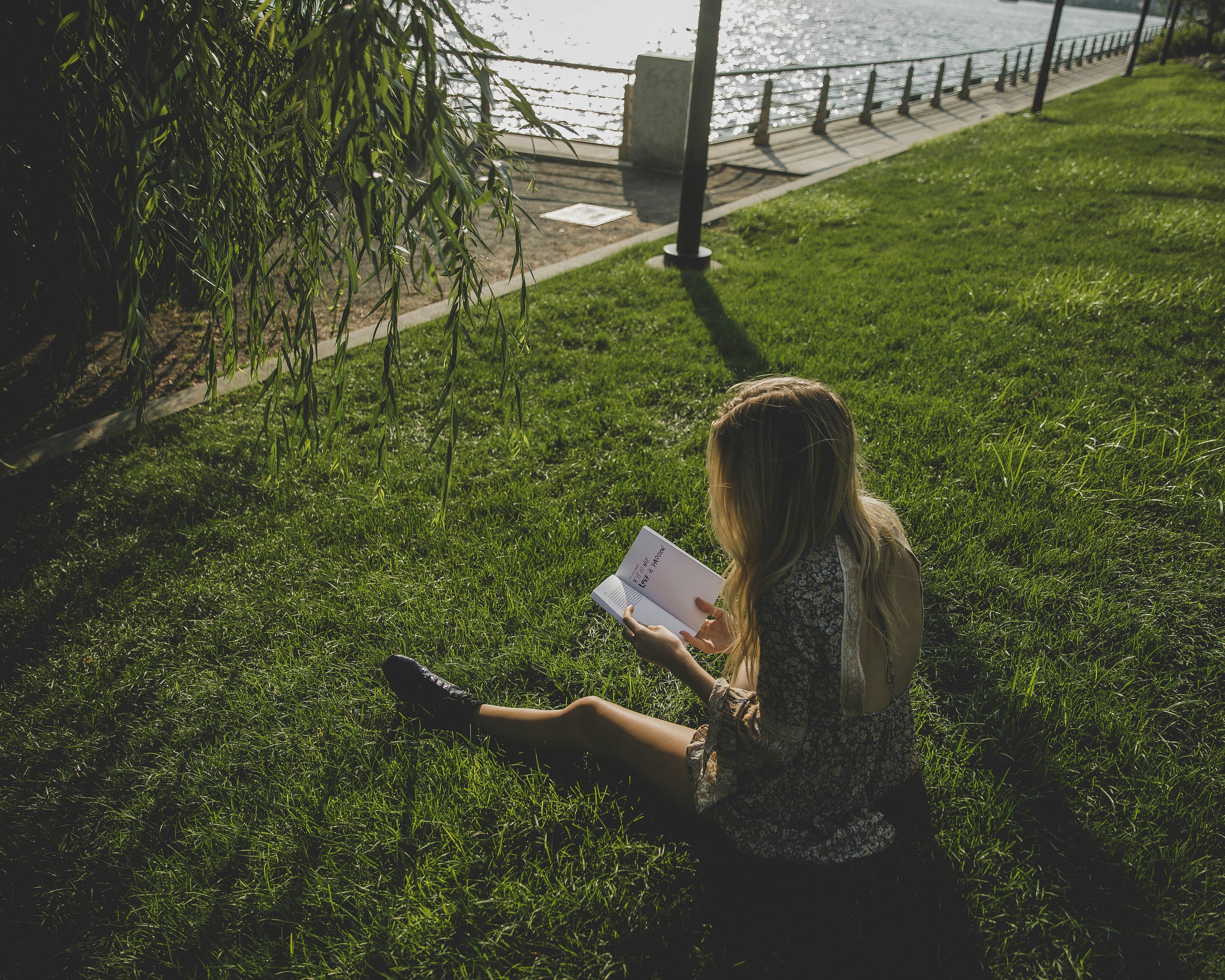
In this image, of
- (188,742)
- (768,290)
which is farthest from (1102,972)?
(768,290)

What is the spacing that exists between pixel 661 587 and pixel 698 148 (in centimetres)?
530

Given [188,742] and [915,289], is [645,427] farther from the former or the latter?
[915,289]

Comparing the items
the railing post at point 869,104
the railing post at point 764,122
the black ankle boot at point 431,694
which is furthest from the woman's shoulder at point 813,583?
the railing post at point 869,104

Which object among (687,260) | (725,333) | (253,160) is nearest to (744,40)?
(687,260)

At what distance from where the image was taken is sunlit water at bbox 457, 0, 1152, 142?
23.6 meters

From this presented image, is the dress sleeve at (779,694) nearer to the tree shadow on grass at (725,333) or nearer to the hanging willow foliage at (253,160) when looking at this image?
the hanging willow foliage at (253,160)

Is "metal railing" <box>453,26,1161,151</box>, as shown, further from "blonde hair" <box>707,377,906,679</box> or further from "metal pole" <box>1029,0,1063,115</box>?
"metal pole" <box>1029,0,1063,115</box>

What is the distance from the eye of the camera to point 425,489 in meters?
3.68

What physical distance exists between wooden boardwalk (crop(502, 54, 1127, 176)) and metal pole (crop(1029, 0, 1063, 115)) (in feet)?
3.67

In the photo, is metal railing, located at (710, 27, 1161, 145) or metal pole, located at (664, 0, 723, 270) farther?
metal railing, located at (710, 27, 1161, 145)

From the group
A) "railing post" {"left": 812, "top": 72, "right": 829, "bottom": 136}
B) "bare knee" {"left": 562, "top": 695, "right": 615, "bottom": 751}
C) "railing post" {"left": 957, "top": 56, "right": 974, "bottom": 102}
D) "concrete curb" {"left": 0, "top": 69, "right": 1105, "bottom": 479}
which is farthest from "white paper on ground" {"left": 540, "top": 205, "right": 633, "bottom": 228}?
"railing post" {"left": 957, "top": 56, "right": 974, "bottom": 102}

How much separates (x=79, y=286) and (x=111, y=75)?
689 mm

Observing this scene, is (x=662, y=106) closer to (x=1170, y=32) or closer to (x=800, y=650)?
(x=800, y=650)

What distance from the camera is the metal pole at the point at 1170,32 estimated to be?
32281mm
